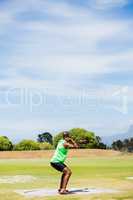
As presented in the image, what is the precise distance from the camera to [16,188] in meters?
19.6

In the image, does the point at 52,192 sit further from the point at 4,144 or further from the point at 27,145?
the point at 4,144

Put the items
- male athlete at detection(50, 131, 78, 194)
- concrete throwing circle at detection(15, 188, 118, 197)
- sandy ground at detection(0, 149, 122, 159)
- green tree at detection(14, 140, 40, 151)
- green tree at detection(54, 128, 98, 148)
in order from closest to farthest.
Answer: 1. male athlete at detection(50, 131, 78, 194)
2. concrete throwing circle at detection(15, 188, 118, 197)
3. sandy ground at detection(0, 149, 122, 159)
4. green tree at detection(14, 140, 40, 151)
5. green tree at detection(54, 128, 98, 148)

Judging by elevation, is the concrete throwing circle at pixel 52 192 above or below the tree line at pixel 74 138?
below

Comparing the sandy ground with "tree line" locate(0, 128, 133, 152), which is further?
"tree line" locate(0, 128, 133, 152)

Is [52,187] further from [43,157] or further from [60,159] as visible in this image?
[43,157]

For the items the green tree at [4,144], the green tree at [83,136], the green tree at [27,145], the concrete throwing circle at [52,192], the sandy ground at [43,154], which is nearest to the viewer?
the concrete throwing circle at [52,192]

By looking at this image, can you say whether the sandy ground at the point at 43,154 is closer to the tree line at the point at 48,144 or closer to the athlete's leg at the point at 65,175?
the tree line at the point at 48,144

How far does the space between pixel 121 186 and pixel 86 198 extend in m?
3.88

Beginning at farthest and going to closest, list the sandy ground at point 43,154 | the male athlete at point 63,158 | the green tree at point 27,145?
the green tree at point 27,145, the sandy ground at point 43,154, the male athlete at point 63,158

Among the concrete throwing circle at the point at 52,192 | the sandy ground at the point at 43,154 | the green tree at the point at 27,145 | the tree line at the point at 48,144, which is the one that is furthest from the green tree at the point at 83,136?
the concrete throwing circle at the point at 52,192

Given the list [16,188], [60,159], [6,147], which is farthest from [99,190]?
[6,147]

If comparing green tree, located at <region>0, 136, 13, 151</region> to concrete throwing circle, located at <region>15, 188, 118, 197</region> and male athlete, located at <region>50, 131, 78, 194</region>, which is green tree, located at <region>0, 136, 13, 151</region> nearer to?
concrete throwing circle, located at <region>15, 188, 118, 197</region>

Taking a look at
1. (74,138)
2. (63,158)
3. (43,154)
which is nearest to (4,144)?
(74,138)

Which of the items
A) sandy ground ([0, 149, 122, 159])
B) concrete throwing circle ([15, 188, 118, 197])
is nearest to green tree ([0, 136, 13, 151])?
sandy ground ([0, 149, 122, 159])
